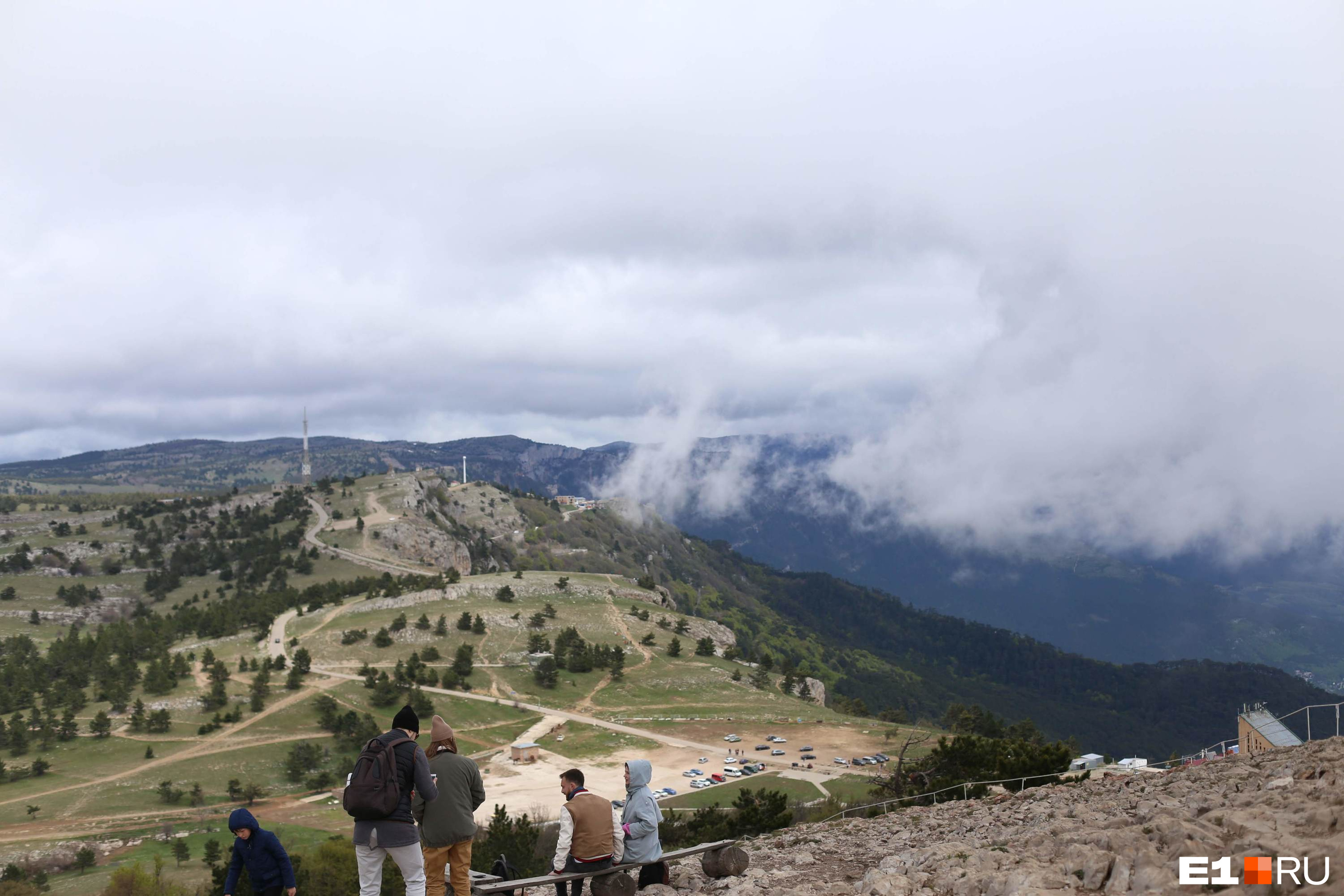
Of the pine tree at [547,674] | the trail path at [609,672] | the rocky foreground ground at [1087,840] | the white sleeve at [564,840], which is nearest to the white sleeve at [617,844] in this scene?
the white sleeve at [564,840]

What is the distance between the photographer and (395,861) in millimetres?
9414

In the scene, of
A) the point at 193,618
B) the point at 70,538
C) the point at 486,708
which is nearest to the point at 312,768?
the point at 486,708

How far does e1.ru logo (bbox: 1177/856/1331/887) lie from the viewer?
6.35 meters

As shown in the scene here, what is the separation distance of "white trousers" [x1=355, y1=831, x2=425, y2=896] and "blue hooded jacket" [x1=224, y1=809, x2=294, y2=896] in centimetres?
124

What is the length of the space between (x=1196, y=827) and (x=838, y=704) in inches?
3732

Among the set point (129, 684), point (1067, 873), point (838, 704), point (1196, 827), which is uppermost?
point (1196, 827)

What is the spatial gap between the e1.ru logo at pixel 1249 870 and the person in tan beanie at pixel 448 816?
7.95 m

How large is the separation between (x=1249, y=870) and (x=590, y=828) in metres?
7.82

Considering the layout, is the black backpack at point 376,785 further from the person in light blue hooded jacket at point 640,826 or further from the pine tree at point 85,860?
the pine tree at point 85,860

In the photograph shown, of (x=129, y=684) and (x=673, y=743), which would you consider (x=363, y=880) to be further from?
(x=129, y=684)

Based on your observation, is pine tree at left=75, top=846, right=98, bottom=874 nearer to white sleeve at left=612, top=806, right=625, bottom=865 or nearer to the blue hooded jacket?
the blue hooded jacket

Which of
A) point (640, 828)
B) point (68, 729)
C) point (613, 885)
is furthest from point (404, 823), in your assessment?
point (68, 729)

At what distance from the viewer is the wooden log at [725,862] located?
516 inches

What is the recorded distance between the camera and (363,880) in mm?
9469
